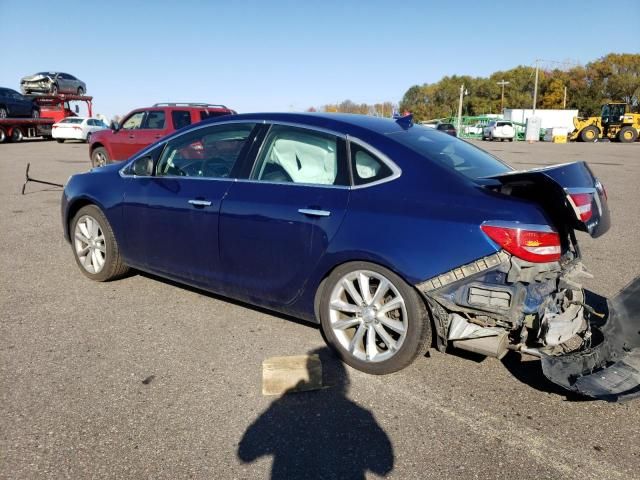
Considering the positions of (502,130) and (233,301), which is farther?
(502,130)

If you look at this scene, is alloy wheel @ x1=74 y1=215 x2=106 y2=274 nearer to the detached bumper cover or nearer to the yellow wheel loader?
the detached bumper cover

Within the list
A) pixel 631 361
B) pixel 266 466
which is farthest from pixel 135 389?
pixel 631 361

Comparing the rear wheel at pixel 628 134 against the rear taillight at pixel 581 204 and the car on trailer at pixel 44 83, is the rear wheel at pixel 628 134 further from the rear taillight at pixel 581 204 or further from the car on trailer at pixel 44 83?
the rear taillight at pixel 581 204

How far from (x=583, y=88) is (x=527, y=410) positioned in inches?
3554

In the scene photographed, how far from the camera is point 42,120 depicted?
98.9 feet

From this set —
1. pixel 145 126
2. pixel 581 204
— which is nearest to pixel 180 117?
pixel 145 126

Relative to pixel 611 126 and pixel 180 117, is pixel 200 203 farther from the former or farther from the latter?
pixel 611 126

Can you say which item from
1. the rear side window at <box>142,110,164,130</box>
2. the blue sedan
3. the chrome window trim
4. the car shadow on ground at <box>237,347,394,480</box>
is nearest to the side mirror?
the blue sedan

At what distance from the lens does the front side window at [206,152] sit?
3994 millimetres

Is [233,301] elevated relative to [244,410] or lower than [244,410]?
elevated

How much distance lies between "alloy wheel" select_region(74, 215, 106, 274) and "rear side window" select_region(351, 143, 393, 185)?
2686 millimetres

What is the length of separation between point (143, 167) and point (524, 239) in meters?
3.18

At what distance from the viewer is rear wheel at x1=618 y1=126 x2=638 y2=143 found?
129 ft

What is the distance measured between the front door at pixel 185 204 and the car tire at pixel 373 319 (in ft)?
3.42
